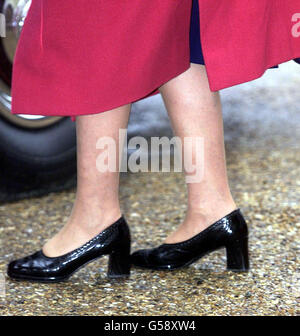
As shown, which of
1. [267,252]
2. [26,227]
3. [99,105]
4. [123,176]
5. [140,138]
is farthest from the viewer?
[140,138]

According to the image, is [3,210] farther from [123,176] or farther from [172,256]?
[172,256]

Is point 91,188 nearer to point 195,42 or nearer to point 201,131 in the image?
point 201,131

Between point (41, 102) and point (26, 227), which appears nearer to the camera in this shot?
point (41, 102)

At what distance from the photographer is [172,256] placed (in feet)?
5.48

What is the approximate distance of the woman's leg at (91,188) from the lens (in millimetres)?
1515

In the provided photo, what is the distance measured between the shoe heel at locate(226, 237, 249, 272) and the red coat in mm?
418

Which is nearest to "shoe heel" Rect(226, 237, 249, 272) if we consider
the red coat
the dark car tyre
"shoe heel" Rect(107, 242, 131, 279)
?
"shoe heel" Rect(107, 242, 131, 279)

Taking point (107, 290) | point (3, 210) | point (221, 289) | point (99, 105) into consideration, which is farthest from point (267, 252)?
point (3, 210)

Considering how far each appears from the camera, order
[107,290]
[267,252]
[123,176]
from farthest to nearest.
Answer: [123,176] < [267,252] < [107,290]

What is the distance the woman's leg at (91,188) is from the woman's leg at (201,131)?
119 millimetres

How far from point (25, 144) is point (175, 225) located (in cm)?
52

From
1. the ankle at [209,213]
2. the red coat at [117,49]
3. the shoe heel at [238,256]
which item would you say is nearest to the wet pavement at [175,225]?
the shoe heel at [238,256]

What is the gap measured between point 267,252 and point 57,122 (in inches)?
31.2

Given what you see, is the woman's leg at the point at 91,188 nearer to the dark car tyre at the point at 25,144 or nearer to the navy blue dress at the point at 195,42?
the navy blue dress at the point at 195,42
